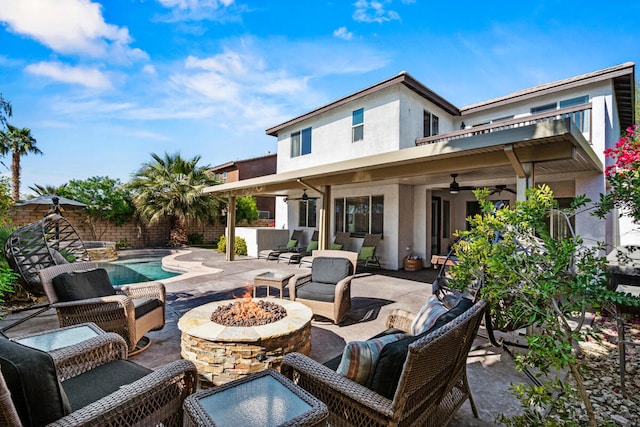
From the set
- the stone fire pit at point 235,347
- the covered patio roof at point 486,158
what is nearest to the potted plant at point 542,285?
the stone fire pit at point 235,347

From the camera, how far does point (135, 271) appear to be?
34.1 feet

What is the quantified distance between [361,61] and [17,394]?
10020mm

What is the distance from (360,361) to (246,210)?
18176 mm

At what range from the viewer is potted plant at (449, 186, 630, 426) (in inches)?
64.4

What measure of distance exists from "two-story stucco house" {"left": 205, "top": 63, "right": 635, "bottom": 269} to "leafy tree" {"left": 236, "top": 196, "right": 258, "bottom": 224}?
5.56 metres

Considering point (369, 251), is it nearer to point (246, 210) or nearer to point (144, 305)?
point (144, 305)

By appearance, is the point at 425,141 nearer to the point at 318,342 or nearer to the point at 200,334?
the point at 318,342

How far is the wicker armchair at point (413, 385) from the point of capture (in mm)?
1598

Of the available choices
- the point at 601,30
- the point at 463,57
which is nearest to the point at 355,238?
the point at 463,57

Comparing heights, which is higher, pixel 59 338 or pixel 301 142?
pixel 301 142

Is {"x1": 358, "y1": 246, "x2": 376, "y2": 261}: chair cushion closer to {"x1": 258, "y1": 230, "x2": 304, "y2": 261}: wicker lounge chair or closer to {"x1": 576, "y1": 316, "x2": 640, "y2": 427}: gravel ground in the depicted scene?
{"x1": 258, "y1": 230, "x2": 304, "y2": 261}: wicker lounge chair

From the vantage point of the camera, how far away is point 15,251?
465 cm

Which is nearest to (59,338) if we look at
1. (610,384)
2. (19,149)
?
(610,384)

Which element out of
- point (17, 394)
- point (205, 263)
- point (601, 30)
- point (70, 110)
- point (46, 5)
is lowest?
point (205, 263)
